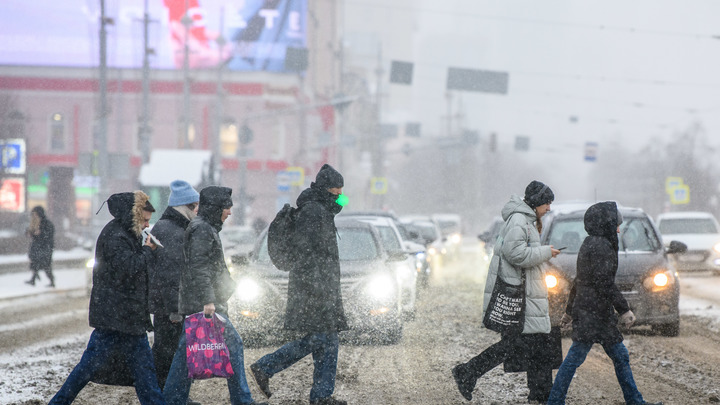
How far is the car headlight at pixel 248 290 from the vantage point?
34.7 ft

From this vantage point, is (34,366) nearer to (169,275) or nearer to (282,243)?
(169,275)

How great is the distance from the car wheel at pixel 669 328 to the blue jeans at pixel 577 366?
4877 millimetres

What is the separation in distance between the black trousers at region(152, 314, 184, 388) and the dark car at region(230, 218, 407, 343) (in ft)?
11.5

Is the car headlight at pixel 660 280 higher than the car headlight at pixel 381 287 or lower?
higher

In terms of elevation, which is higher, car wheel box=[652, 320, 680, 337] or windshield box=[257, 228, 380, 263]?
windshield box=[257, 228, 380, 263]

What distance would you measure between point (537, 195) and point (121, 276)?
3.02m

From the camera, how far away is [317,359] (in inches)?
279

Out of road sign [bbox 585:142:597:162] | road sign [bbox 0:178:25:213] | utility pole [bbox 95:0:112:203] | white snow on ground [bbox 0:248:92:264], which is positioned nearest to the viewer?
utility pole [bbox 95:0:112:203]

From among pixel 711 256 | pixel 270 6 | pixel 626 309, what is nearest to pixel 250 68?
pixel 270 6

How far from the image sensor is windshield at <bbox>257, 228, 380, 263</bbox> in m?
11.7

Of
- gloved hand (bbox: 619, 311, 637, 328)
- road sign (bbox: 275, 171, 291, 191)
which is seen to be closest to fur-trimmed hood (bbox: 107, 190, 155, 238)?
gloved hand (bbox: 619, 311, 637, 328)

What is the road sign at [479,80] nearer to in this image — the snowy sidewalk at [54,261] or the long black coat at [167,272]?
the snowy sidewalk at [54,261]

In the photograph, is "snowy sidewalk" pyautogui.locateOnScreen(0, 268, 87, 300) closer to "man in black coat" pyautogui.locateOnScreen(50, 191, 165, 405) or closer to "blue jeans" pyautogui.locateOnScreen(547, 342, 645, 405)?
"man in black coat" pyautogui.locateOnScreen(50, 191, 165, 405)

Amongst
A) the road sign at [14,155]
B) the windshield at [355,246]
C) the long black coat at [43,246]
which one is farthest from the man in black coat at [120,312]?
the road sign at [14,155]
